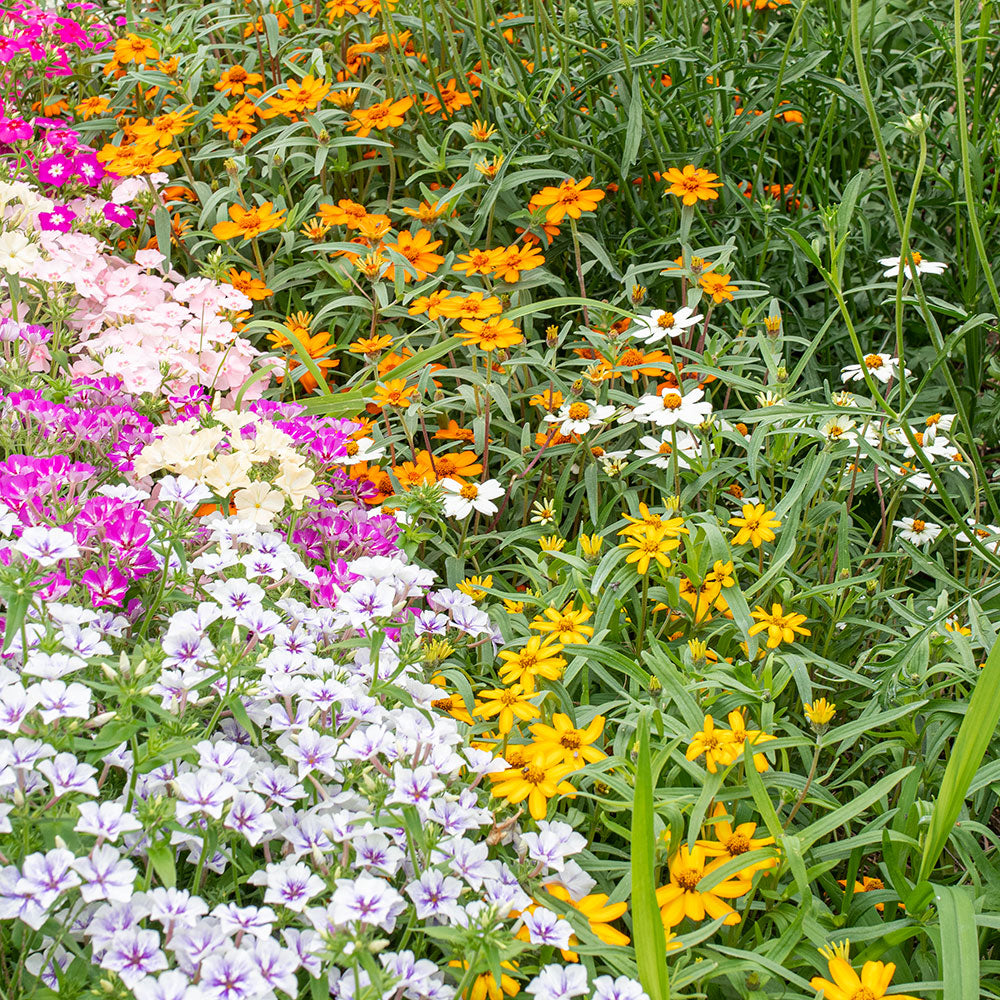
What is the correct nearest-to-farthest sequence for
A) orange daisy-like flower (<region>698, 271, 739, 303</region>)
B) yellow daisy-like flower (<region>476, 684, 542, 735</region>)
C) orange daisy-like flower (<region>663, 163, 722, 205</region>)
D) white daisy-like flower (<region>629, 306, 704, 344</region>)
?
yellow daisy-like flower (<region>476, 684, 542, 735</region>) → white daisy-like flower (<region>629, 306, 704, 344</region>) → orange daisy-like flower (<region>698, 271, 739, 303</region>) → orange daisy-like flower (<region>663, 163, 722, 205</region>)

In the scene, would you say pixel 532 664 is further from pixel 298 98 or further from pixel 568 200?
pixel 298 98

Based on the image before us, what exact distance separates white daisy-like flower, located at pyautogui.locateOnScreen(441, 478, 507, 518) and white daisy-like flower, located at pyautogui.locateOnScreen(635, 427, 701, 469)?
0.87ft

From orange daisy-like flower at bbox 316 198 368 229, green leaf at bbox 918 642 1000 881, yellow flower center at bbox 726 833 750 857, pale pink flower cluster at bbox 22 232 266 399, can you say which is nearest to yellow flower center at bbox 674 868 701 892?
yellow flower center at bbox 726 833 750 857

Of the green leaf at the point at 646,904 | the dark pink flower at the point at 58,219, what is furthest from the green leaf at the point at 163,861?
the dark pink flower at the point at 58,219

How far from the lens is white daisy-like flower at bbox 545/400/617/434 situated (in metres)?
1.72

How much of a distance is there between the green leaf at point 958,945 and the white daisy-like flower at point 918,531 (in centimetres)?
83

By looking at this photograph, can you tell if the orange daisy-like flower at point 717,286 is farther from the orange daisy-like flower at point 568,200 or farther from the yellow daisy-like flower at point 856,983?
the yellow daisy-like flower at point 856,983

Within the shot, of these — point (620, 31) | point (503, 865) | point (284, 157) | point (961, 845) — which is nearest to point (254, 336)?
point (284, 157)

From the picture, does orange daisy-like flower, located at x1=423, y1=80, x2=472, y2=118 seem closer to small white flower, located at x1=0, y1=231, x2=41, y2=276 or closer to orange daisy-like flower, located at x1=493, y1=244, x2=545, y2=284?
orange daisy-like flower, located at x1=493, y1=244, x2=545, y2=284

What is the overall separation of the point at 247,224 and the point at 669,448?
1042mm

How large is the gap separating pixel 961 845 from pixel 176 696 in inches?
36.8

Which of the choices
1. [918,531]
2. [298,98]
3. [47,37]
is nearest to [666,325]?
[918,531]

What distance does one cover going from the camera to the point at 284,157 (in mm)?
2383

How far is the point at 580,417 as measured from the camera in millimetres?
1760
